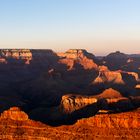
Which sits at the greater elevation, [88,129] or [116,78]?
[88,129]

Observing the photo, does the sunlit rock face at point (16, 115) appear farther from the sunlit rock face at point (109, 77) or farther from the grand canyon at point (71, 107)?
the sunlit rock face at point (109, 77)

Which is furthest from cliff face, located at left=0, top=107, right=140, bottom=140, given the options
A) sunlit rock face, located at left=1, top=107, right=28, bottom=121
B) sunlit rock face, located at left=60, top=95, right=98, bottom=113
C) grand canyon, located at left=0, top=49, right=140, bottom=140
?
sunlit rock face, located at left=60, top=95, right=98, bottom=113

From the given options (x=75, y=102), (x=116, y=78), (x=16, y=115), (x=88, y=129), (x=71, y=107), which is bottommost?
(x=116, y=78)

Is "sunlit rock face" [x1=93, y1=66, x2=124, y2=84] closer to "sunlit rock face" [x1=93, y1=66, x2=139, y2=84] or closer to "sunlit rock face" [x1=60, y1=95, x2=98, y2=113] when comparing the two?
"sunlit rock face" [x1=93, y1=66, x2=139, y2=84]

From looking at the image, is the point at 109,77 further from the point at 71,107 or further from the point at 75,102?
the point at 71,107

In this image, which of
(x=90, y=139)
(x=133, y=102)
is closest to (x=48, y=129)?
(x=90, y=139)

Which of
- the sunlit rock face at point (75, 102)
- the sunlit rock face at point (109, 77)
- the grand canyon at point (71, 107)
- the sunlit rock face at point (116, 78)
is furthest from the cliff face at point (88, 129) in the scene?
the sunlit rock face at point (116, 78)

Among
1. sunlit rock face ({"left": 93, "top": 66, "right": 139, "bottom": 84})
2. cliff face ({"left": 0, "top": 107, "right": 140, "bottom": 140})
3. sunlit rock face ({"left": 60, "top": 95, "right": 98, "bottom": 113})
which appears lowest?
sunlit rock face ({"left": 93, "top": 66, "right": 139, "bottom": 84})

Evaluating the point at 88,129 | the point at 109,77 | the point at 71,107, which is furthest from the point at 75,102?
the point at 109,77

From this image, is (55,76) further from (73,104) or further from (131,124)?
(131,124)

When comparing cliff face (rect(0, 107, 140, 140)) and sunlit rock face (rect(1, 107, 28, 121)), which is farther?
sunlit rock face (rect(1, 107, 28, 121))

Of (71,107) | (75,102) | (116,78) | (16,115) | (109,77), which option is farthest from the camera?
(109,77)
